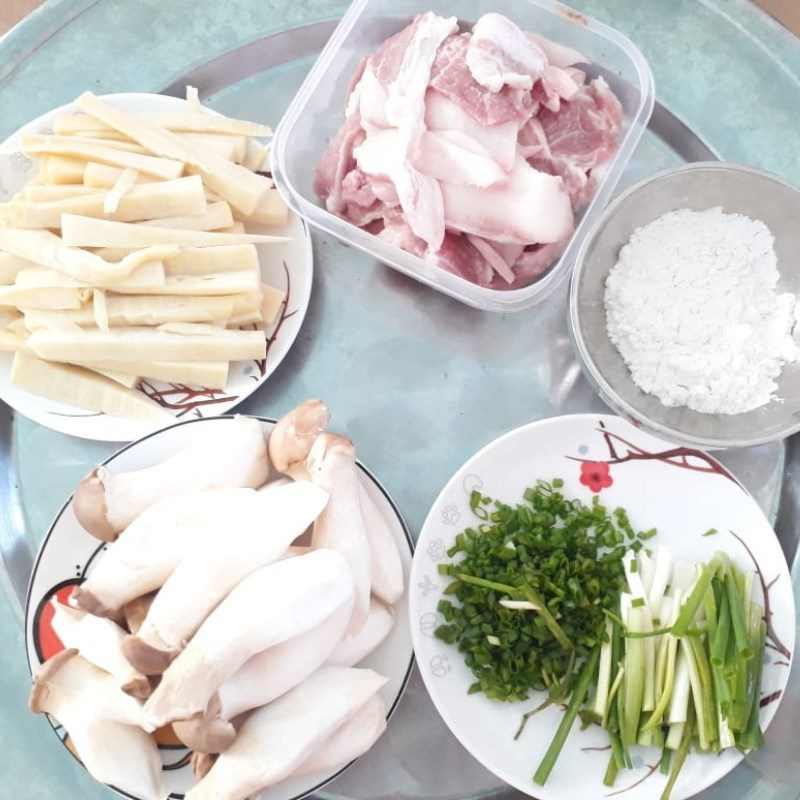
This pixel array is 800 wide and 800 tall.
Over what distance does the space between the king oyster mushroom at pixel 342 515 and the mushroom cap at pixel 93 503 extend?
1.06ft

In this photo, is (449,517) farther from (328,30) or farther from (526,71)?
(328,30)

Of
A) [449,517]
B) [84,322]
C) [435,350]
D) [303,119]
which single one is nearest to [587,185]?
[435,350]

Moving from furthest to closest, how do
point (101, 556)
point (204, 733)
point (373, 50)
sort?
point (373, 50)
point (101, 556)
point (204, 733)

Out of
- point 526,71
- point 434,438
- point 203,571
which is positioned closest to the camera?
point 203,571

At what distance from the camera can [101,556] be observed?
4.65ft

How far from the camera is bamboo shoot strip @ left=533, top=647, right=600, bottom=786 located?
1.39 m

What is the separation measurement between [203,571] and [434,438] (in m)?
0.48

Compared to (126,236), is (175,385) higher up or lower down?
lower down

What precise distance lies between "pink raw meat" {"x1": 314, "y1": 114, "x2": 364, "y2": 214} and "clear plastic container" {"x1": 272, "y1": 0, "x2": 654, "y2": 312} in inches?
1.2

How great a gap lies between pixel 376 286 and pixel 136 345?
1.42 feet

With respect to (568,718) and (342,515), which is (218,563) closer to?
(342,515)

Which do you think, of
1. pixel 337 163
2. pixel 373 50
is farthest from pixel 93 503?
pixel 373 50

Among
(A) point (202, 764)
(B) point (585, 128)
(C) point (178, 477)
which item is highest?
(B) point (585, 128)

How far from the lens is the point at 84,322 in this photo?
1459 millimetres
